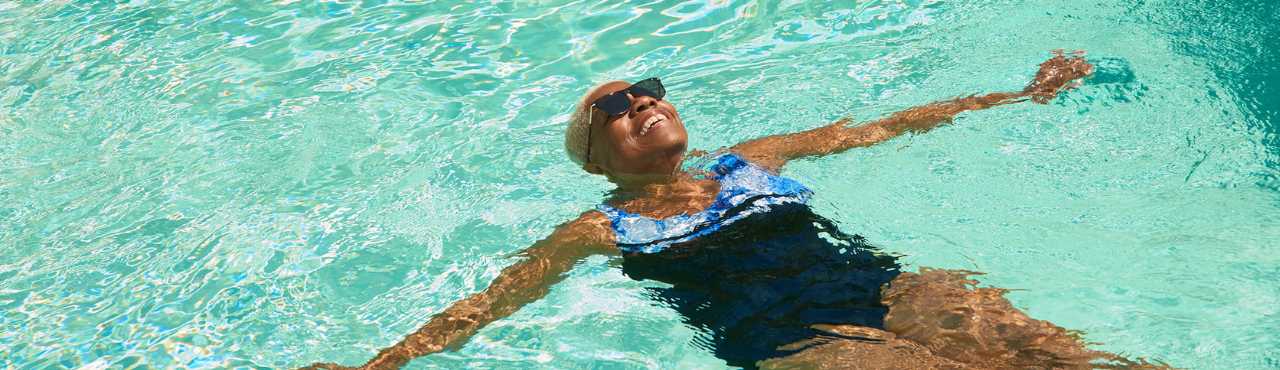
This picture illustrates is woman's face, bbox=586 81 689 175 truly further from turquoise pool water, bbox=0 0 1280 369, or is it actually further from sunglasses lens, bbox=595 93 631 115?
turquoise pool water, bbox=0 0 1280 369

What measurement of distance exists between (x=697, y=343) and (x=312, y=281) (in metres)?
1.61

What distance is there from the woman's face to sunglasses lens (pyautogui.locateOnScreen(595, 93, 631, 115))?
0.02m

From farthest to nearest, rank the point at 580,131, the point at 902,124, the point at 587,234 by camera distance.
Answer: the point at 902,124, the point at 580,131, the point at 587,234

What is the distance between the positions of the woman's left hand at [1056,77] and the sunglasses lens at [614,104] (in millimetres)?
1720

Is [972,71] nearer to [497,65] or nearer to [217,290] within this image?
[497,65]

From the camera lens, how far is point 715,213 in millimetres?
3633

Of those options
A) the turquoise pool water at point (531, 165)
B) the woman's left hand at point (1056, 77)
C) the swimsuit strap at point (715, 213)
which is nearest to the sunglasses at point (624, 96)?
the swimsuit strap at point (715, 213)

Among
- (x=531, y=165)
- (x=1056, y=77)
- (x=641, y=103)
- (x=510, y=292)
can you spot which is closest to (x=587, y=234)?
(x=510, y=292)

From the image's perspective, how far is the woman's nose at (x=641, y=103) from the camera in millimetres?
3629

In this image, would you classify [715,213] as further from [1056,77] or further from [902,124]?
[1056,77]

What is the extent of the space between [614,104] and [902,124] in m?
1.36

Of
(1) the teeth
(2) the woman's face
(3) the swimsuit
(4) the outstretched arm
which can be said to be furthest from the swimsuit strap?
(4) the outstretched arm

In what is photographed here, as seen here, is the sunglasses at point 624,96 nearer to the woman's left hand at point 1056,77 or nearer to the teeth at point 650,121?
the teeth at point 650,121

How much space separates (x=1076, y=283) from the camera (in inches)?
143
